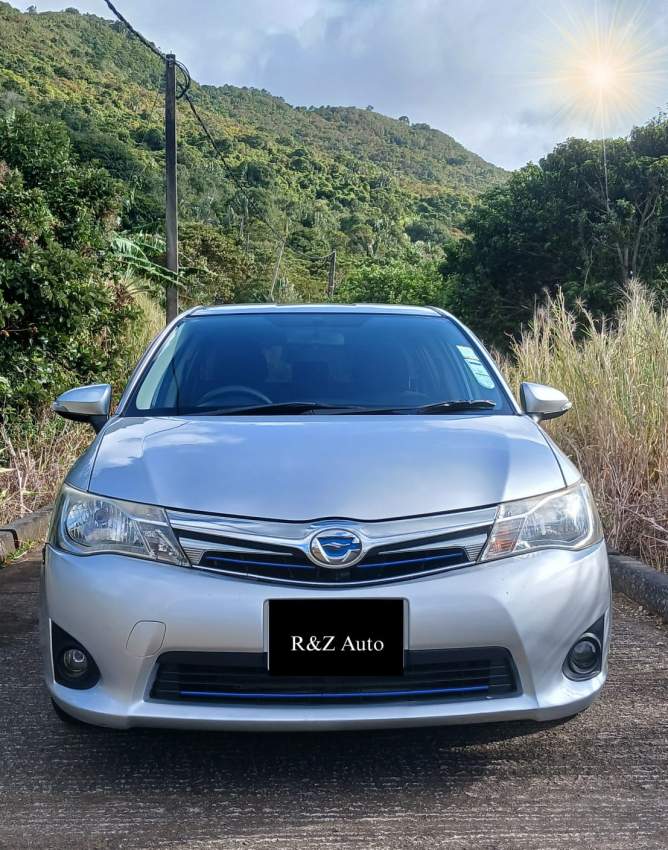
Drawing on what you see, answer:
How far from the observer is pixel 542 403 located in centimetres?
354

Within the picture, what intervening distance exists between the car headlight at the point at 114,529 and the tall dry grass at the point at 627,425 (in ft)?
10.5

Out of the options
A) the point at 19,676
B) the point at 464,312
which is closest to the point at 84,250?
the point at 19,676

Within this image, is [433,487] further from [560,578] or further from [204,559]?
[204,559]

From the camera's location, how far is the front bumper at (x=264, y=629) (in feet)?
7.54

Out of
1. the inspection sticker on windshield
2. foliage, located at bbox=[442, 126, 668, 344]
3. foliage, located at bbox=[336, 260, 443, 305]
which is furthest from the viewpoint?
foliage, located at bbox=[336, 260, 443, 305]

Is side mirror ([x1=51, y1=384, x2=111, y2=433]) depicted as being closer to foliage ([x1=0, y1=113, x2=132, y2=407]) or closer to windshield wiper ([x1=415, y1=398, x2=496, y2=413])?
windshield wiper ([x1=415, y1=398, x2=496, y2=413])

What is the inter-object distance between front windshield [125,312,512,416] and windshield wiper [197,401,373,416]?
16 millimetres

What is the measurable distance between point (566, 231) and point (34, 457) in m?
27.6

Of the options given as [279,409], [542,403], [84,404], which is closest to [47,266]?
[84,404]

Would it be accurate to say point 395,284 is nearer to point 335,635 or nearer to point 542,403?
point 542,403

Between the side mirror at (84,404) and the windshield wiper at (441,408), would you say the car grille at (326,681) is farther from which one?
the side mirror at (84,404)

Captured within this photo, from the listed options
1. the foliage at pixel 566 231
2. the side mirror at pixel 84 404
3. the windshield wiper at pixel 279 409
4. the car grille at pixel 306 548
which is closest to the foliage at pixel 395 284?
the foliage at pixel 566 231

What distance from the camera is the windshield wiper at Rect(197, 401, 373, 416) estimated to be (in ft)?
10.9

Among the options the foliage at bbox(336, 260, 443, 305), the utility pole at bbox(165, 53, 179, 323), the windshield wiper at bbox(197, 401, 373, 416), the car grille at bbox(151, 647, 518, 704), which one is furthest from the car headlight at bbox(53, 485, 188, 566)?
the foliage at bbox(336, 260, 443, 305)
